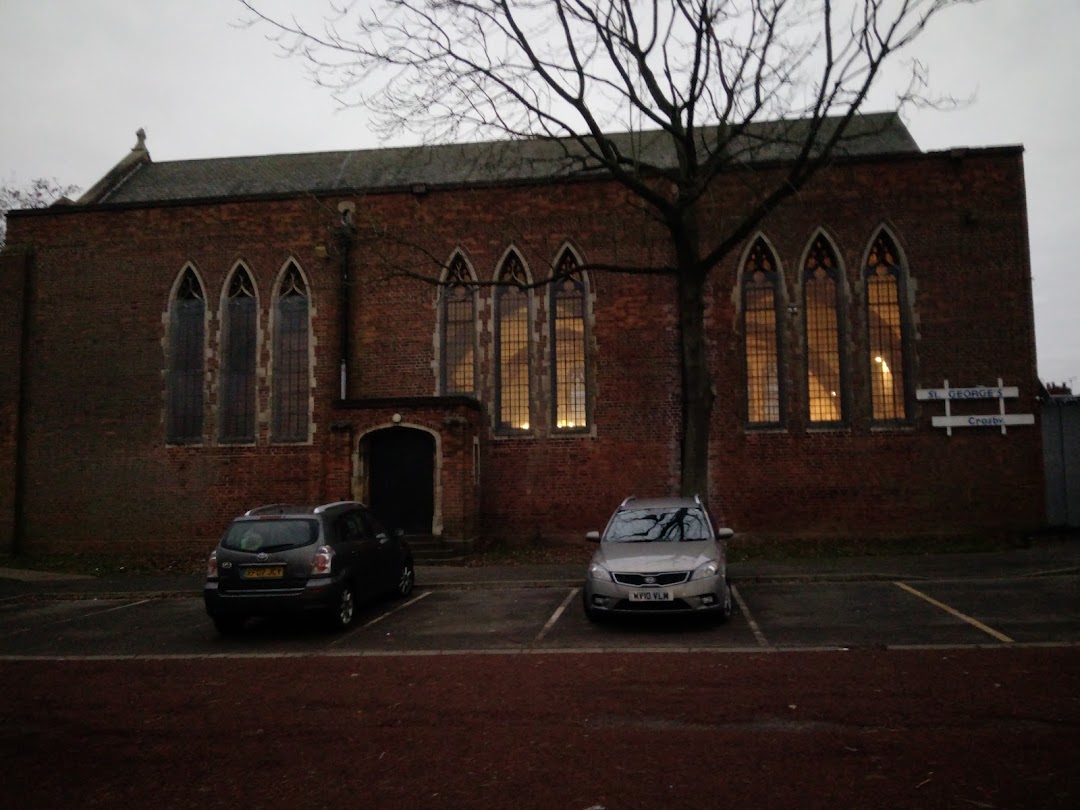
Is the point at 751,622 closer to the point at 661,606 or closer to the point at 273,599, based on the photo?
the point at 661,606

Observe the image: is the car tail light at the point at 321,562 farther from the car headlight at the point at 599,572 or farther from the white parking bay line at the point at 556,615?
the car headlight at the point at 599,572

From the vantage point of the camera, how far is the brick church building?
58.1ft

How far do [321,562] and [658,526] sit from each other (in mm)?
4120

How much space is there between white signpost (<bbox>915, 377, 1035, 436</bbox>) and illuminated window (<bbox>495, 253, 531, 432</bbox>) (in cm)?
858

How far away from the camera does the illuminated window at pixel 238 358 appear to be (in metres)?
20.0

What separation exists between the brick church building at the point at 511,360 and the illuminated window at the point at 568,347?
51 mm

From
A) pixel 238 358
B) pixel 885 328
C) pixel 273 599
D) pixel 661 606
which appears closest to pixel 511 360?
pixel 238 358

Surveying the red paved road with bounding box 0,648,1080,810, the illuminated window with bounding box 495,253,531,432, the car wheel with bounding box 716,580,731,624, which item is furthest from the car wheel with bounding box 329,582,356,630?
the illuminated window with bounding box 495,253,531,432

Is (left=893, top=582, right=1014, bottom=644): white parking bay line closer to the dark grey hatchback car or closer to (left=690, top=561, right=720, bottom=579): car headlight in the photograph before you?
(left=690, top=561, right=720, bottom=579): car headlight

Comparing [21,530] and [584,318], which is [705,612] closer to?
[584,318]

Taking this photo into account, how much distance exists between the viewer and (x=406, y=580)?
41.1 ft

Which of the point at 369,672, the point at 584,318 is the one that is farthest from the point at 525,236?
the point at 369,672

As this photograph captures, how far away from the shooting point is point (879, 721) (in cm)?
559

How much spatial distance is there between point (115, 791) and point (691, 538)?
6.98m
